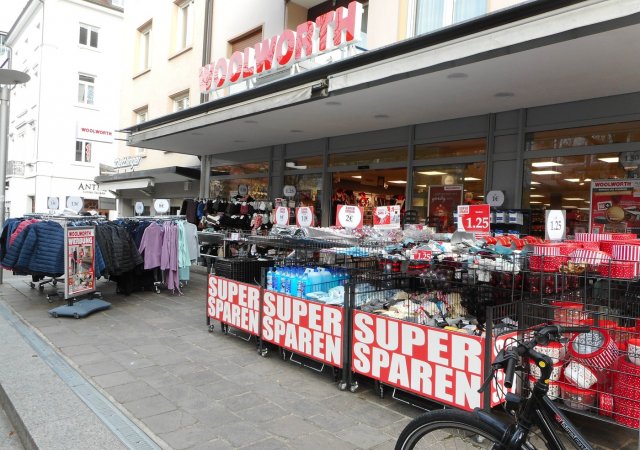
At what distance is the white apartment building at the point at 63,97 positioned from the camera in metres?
24.1

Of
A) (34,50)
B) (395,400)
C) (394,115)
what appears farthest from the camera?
(34,50)

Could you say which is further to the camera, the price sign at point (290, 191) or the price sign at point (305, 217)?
the price sign at point (290, 191)

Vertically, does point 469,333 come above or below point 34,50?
below

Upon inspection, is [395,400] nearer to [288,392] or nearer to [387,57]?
[288,392]

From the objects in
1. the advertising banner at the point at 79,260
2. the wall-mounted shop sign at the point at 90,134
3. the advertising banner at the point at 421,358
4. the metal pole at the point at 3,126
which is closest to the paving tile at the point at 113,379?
the advertising banner at the point at 421,358

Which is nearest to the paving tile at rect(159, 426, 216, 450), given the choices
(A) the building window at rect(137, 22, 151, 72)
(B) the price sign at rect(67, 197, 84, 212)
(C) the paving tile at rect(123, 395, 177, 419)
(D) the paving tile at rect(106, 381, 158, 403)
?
(C) the paving tile at rect(123, 395, 177, 419)

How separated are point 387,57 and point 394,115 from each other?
2.24 m

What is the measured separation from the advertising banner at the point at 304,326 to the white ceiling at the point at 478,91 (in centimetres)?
320

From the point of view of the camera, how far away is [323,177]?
10266 mm

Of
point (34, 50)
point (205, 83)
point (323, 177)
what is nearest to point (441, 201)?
point (323, 177)

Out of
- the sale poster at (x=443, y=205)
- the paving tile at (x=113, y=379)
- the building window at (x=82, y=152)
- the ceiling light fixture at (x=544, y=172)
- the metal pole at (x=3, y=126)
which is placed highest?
the building window at (x=82, y=152)

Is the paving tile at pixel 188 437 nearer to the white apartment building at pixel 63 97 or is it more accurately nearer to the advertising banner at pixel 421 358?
the advertising banner at pixel 421 358

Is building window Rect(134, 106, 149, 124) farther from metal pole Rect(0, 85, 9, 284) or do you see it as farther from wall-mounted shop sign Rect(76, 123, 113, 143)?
metal pole Rect(0, 85, 9, 284)

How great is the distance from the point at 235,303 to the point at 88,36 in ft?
86.8
